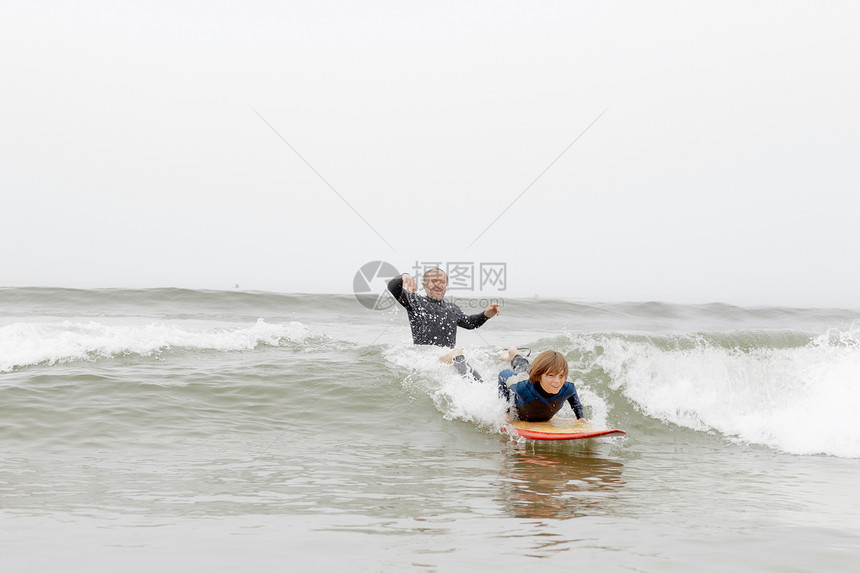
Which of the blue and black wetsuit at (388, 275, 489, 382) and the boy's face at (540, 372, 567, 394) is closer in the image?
the boy's face at (540, 372, 567, 394)

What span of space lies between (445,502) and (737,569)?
6.71ft

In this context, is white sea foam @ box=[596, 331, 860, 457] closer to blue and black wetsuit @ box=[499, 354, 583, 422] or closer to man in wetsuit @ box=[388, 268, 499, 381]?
blue and black wetsuit @ box=[499, 354, 583, 422]

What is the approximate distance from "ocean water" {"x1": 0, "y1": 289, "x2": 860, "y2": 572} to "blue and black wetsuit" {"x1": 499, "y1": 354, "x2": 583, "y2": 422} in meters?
0.31

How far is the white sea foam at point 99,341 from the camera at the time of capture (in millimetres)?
9881

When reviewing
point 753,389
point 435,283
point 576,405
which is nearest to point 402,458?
point 576,405

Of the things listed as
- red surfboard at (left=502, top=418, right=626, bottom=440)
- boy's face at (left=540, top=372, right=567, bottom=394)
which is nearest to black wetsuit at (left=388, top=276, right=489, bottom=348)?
red surfboard at (left=502, top=418, right=626, bottom=440)

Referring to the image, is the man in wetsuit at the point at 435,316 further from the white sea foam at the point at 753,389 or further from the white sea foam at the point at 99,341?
A: the white sea foam at the point at 99,341

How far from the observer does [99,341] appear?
10797 millimetres

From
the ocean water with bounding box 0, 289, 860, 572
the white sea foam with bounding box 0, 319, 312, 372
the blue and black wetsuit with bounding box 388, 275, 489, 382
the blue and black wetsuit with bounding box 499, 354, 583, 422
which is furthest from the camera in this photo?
the blue and black wetsuit with bounding box 388, 275, 489, 382

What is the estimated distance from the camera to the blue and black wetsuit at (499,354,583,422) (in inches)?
294

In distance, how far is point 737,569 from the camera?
3.36 m

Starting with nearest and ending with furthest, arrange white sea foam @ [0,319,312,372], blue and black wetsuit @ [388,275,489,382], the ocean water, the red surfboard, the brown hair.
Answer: the ocean water < the brown hair < the red surfboard < white sea foam @ [0,319,312,372] < blue and black wetsuit @ [388,275,489,382]

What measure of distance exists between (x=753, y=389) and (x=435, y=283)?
200 inches

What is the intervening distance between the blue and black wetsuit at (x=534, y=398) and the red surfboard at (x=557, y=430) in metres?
0.10
